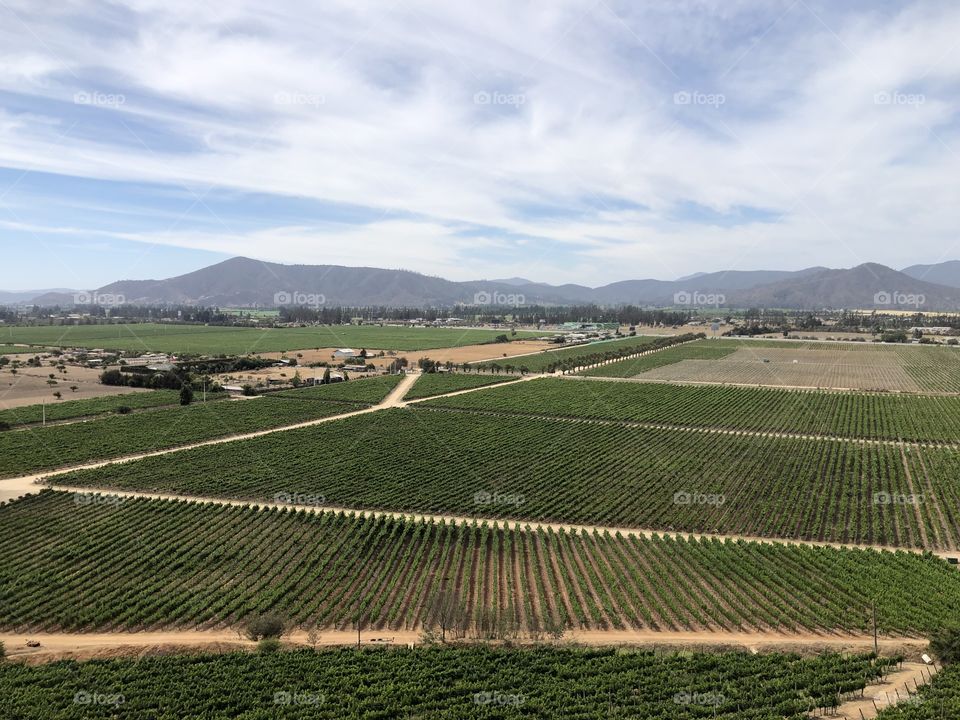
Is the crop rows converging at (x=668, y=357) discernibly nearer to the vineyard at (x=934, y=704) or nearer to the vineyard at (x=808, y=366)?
the vineyard at (x=808, y=366)

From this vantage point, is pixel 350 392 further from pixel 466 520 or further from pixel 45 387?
pixel 466 520

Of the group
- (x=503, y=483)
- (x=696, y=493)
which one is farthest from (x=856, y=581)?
(x=503, y=483)

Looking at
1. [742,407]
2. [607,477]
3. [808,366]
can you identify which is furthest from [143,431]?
[808,366]

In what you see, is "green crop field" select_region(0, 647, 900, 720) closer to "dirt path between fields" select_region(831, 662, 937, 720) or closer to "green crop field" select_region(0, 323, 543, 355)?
"dirt path between fields" select_region(831, 662, 937, 720)

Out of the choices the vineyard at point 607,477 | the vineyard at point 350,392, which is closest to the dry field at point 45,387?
the vineyard at point 350,392

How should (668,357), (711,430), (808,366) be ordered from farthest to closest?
1. (668,357)
2. (808,366)
3. (711,430)

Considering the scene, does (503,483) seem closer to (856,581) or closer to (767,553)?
(767,553)

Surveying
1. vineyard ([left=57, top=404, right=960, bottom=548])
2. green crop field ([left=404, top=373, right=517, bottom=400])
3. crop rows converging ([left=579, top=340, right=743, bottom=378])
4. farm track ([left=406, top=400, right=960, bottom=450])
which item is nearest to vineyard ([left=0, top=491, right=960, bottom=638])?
vineyard ([left=57, top=404, right=960, bottom=548])
